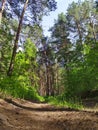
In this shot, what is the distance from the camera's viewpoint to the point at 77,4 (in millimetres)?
44906

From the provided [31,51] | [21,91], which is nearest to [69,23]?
[31,51]

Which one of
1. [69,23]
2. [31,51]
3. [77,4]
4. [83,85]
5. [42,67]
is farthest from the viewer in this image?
[42,67]

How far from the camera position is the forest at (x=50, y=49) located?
823 inches

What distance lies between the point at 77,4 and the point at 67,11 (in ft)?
7.17

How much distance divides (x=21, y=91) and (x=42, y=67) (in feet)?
157

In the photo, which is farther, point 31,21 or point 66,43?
point 66,43

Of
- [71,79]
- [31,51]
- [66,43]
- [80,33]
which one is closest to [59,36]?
[66,43]

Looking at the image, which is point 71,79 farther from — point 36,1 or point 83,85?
point 36,1

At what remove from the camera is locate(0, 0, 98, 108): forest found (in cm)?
2091

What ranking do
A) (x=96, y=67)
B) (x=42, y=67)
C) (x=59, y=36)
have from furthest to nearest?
(x=42, y=67)
(x=59, y=36)
(x=96, y=67)

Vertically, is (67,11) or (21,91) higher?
(67,11)

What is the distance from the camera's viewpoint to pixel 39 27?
23.7 metres

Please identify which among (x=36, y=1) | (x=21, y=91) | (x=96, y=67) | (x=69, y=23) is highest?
(x=69, y=23)

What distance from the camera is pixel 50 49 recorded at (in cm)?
5350
